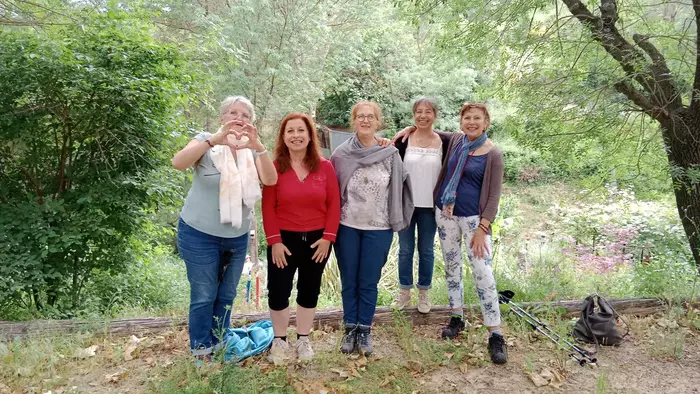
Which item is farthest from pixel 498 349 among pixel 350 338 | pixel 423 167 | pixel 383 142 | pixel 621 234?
pixel 621 234

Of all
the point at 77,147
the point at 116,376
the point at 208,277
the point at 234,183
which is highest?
the point at 77,147

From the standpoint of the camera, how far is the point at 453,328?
365 cm

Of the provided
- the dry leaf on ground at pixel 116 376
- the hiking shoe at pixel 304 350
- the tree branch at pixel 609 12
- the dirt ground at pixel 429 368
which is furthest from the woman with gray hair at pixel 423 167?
the dry leaf on ground at pixel 116 376

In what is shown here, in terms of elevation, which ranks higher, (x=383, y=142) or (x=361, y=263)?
(x=383, y=142)

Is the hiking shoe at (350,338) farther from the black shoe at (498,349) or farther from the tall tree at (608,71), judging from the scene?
the tall tree at (608,71)

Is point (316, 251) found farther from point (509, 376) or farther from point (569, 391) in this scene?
point (569, 391)

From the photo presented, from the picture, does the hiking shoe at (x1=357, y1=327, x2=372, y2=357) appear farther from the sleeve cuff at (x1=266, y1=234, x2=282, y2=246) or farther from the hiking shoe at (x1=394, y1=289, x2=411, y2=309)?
the sleeve cuff at (x1=266, y1=234, x2=282, y2=246)

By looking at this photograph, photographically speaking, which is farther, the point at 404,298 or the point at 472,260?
the point at 404,298

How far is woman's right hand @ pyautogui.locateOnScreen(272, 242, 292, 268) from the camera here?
114 inches

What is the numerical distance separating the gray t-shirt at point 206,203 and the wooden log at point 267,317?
1.33 metres

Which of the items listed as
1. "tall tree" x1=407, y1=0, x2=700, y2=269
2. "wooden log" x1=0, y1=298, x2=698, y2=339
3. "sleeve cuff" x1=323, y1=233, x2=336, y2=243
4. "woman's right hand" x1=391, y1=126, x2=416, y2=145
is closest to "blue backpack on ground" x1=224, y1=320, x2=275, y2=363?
"wooden log" x1=0, y1=298, x2=698, y2=339

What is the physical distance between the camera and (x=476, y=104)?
10.6ft

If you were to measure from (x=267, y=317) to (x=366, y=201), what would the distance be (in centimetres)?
155

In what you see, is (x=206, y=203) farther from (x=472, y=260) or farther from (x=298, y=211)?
(x=472, y=260)
